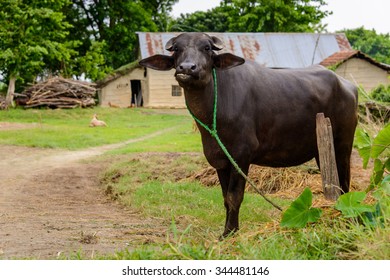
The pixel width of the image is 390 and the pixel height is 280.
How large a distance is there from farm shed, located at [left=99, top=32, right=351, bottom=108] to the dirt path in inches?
738

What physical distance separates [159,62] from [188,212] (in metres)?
2.48

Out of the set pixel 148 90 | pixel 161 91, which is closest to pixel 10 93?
pixel 148 90

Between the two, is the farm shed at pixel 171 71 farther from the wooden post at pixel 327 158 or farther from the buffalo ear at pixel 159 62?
the wooden post at pixel 327 158

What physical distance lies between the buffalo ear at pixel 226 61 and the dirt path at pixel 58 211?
1.76m

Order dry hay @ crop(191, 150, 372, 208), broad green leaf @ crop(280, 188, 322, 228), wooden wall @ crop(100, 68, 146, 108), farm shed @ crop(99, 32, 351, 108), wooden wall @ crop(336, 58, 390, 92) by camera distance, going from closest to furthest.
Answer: broad green leaf @ crop(280, 188, 322, 228) < dry hay @ crop(191, 150, 372, 208) < wooden wall @ crop(336, 58, 390, 92) < farm shed @ crop(99, 32, 351, 108) < wooden wall @ crop(100, 68, 146, 108)

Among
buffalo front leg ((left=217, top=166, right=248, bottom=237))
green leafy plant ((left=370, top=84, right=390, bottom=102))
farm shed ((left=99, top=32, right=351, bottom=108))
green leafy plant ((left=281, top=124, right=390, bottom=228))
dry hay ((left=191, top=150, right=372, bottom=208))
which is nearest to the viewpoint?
green leafy plant ((left=281, top=124, right=390, bottom=228))

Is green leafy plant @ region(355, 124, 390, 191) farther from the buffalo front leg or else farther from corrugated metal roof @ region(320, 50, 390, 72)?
corrugated metal roof @ region(320, 50, 390, 72)

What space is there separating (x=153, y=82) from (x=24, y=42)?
24.1ft

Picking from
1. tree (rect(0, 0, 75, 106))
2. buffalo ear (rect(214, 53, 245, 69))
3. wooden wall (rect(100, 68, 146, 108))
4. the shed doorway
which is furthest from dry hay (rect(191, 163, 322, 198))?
the shed doorway

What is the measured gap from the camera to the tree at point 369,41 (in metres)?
49.2

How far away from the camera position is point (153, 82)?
1344 inches

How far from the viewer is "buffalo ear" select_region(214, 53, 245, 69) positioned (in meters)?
6.05

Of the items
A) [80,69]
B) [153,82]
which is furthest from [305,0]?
[80,69]

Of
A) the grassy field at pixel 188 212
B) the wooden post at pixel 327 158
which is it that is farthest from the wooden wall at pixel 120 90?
the wooden post at pixel 327 158
